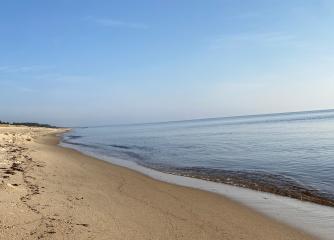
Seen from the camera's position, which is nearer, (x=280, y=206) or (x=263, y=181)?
(x=280, y=206)

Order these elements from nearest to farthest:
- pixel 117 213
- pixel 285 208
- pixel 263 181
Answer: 1. pixel 117 213
2. pixel 285 208
3. pixel 263 181

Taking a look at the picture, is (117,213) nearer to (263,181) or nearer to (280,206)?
(280,206)

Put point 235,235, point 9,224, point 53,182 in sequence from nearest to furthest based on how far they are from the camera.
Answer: point 9,224
point 235,235
point 53,182

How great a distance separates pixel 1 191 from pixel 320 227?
741cm

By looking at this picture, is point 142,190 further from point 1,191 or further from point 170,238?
point 170,238

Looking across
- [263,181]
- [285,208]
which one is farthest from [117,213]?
[263,181]

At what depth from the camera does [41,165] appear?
15375 millimetres

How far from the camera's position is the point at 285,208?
404 inches

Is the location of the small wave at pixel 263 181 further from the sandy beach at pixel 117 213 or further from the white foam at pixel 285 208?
the sandy beach at pixel 117 213

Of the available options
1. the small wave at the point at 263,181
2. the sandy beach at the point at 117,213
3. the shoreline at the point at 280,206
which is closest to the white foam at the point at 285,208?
the shoreline at the point at 280,206

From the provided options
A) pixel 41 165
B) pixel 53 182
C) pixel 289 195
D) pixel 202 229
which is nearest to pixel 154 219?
pixel 202 229

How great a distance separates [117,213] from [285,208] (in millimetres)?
4842

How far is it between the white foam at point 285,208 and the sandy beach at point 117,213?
42 cm

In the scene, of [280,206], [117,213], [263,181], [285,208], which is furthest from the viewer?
[263,181]
